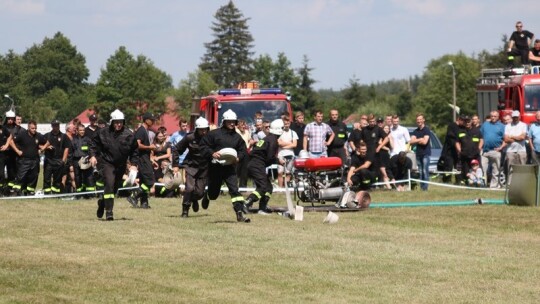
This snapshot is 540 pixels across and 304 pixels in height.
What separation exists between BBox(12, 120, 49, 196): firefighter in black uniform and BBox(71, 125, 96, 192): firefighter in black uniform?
2.63 ft

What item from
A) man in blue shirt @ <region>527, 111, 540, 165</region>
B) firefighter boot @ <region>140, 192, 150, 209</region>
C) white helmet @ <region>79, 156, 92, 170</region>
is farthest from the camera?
white helmet @ <region>79, 156, 92, 170</region>

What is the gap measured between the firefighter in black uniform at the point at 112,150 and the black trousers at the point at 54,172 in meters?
9.41

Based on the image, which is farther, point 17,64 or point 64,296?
point 17,64

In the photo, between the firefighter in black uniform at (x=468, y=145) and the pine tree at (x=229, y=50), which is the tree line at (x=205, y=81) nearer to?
the pine tree at (x=229, y=50)

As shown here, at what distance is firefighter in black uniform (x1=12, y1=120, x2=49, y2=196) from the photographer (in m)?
30.0

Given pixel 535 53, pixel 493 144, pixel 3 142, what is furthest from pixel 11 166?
pixel 535 53

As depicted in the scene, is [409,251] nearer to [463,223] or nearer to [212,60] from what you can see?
[463,223]

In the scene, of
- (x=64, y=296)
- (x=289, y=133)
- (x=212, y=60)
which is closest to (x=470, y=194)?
(x=289, y=133)

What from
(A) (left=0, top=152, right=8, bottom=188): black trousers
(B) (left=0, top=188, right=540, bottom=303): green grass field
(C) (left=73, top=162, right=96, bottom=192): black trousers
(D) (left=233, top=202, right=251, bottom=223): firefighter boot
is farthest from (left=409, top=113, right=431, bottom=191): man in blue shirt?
(D) (left=233, top=202, right=251, bottom=223): firefighter boot

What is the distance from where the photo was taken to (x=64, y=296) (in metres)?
12.3

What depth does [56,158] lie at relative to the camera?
99.8ft

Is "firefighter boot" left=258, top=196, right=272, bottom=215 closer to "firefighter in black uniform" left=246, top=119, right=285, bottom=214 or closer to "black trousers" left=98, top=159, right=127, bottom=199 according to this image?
"firefighter in black uniform" left=246, top=119, right=285, bottom=214

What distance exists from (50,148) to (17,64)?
85.7 meters

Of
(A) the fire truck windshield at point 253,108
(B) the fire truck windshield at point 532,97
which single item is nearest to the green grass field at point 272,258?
(A) the fire truck windshield at point 253,108
